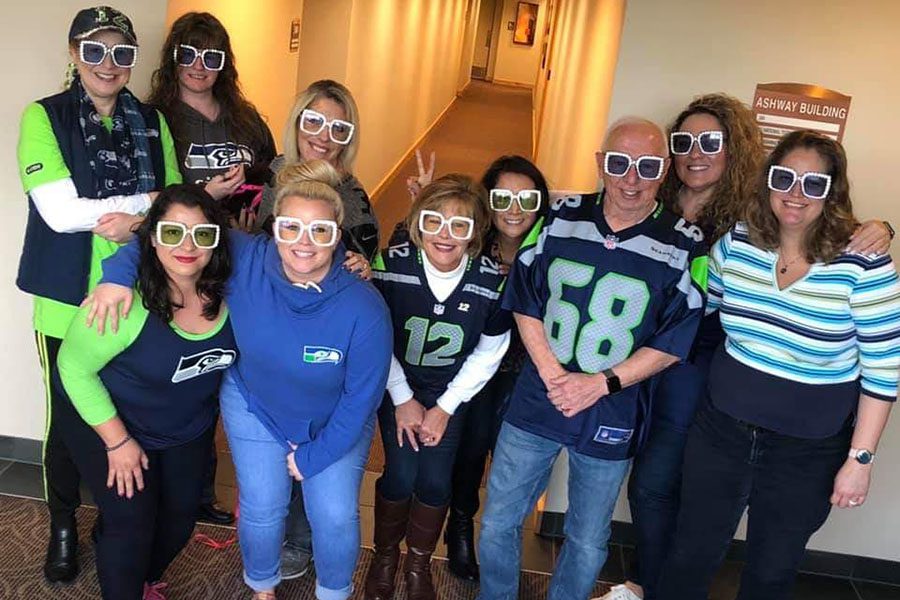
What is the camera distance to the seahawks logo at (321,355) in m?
2.20

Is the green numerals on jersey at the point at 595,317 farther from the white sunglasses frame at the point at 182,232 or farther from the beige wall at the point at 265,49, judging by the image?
the beige wall at the point at 265,49

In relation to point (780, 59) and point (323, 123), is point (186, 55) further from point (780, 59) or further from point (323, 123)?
point (780, 59)

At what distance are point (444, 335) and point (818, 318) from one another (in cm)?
102

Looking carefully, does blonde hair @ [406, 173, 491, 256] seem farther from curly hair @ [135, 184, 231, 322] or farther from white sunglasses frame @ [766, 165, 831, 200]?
white sunglasses frame @ [766, 165, 831, 200]

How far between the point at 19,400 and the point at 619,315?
2410 mm

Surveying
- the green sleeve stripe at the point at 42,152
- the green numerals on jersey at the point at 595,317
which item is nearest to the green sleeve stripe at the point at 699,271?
the green numerals on jersey at the point at 595,317

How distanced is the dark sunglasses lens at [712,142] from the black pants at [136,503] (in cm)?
168

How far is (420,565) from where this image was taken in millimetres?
2682

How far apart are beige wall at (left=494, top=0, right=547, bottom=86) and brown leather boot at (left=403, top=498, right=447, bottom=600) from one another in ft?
65.6

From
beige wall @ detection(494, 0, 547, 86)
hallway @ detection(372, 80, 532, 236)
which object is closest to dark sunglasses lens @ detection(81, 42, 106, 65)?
hallway @ detection(372, 80, 532, 236)

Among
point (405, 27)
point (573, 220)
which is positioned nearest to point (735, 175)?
point (573, 220)

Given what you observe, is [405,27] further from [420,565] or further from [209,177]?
[420,565]

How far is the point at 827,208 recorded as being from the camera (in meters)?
2.05

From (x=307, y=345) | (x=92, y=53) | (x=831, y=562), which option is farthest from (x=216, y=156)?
(x=831, y=562)
